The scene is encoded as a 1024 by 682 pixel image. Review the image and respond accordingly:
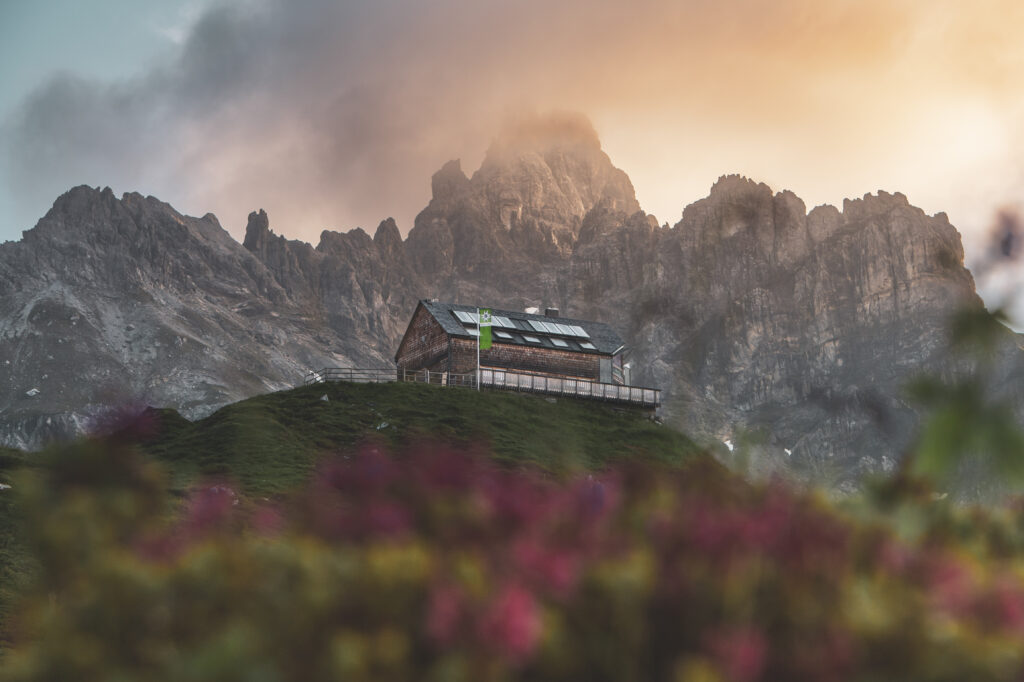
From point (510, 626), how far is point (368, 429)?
4985cm

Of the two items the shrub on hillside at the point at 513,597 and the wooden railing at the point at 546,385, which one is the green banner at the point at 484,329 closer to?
the wooden railing at the point at 546,385

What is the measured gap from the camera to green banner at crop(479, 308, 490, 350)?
7356cm

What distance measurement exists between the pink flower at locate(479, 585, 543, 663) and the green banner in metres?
70.1

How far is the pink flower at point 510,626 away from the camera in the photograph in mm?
3312

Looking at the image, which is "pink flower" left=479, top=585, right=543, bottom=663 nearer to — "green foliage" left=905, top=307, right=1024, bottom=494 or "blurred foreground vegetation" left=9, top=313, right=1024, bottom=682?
"blurred foreground vegetation" left=9, top=313, right=1024, bottom=682

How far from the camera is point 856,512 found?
6398 mm

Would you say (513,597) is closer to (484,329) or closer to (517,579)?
(517,579)

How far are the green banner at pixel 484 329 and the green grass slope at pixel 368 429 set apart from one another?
6.64m

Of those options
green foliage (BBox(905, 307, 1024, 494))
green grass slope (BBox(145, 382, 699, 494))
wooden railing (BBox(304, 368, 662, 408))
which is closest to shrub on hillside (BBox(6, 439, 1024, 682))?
green foliage (BBox(905, 307, 1024, 494))

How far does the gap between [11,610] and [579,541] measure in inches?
701

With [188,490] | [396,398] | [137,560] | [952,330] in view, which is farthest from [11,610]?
[396,398]

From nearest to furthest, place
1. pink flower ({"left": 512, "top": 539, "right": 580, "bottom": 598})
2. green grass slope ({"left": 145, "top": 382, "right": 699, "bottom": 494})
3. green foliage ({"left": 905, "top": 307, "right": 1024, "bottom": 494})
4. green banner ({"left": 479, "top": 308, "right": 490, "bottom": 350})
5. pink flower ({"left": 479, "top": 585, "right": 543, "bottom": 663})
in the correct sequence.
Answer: pink flower ({"left": 479, "top": 585, "right": 543, "bottom": 663}) < pink flower ({"left": 512, "top": 539, "right": 580, "bottom": 598}) < green foliage ({"left": 905, "top": 307, "right": 1024, "bottom": 494}) < green grass slope ({"left": 145, "top": 382, "right": 699, "bottom": 494}) < green banner ({"left": 479, "top": 308, "right": 490, "bottom": 350})

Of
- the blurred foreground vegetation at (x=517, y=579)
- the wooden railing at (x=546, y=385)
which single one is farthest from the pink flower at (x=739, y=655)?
the wooden railing at (x=546, y=385)

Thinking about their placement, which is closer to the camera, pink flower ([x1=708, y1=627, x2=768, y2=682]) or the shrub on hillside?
pink flower ([x1=708, y1=627, x2=768, y2=682])
